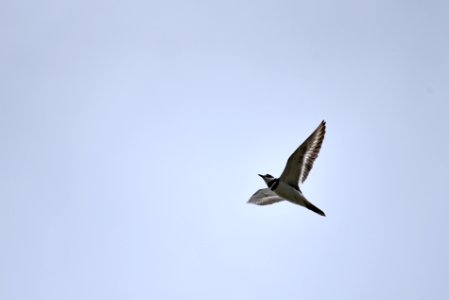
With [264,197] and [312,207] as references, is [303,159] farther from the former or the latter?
[264,197]

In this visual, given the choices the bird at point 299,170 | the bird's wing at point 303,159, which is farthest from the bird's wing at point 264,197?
the bird's wing at point 303,159

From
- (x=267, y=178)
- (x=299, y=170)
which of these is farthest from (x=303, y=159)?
(x=267, y=178)

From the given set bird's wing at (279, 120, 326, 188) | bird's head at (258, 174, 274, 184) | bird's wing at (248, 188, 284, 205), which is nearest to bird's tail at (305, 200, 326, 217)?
bird's wing at (279, 120, 326, 188)

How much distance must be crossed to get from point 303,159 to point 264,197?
322 centimetres

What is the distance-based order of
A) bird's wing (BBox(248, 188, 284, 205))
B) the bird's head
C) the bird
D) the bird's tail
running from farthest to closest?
bird's wing (BBox(248, 188, 284, 205)) < the bird's head < the bird < the bird's tail

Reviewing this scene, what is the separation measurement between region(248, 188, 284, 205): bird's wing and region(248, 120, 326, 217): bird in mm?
1261

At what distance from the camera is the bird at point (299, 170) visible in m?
19.9

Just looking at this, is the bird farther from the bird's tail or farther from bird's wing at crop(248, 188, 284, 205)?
bird's wing at crop(248, 188, 284, 205)

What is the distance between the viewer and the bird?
19.9m

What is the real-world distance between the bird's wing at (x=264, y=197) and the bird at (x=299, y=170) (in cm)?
126

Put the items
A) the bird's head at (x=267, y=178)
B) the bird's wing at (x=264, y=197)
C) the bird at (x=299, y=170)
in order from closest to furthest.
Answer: the bird at (x=299, y=170) → the bird's head at (x=267, y=178) → the bird's wing at (x=264, y=197)

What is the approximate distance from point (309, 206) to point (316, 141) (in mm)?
2143

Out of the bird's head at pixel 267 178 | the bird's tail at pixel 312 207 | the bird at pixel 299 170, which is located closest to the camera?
the bird's tail at pixel 312 207

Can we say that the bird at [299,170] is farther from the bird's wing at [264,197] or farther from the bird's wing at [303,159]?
the bird's wing at [264,197]
